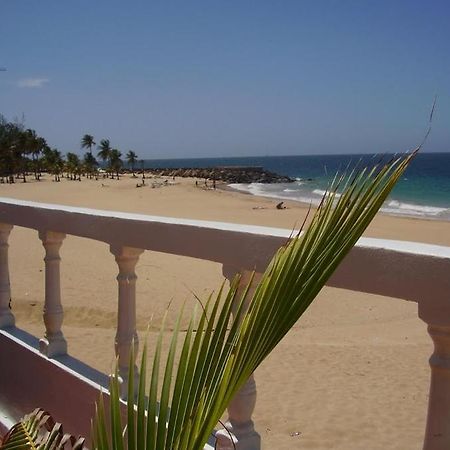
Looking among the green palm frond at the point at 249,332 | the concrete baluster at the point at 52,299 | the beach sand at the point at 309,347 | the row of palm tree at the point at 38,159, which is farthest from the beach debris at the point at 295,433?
the row of palm tree at the point at 38,159

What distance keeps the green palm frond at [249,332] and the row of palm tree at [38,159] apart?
63183 mm

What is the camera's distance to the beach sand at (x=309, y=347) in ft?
14.1

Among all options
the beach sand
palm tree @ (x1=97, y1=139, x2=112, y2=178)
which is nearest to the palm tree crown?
palm tree @ (x1=97, y1=139, x2=112, y2=178)

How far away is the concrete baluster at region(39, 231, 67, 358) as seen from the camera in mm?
2738

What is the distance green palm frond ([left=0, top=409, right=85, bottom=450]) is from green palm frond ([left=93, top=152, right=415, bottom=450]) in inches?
18.5

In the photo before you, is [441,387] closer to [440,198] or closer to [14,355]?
[14,355]

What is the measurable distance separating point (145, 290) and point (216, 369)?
9.93 metres

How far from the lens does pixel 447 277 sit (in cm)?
121

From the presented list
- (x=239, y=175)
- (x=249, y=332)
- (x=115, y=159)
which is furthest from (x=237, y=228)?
(x=115, y=159)

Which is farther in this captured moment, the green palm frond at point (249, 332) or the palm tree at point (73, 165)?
the palm tree at point (73, 165)

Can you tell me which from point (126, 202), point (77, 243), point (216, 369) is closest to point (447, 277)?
point (216, 369)

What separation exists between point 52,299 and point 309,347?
179 inches

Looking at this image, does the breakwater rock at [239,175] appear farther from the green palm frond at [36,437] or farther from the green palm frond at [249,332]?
the green palm frond at [249,332]

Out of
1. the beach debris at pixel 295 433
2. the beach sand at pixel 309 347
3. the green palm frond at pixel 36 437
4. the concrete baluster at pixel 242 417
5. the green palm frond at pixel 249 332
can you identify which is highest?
the green palm frond at pixel 249 332
